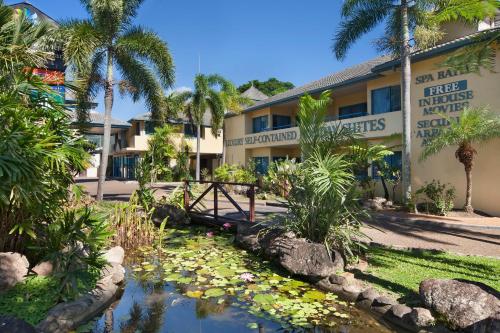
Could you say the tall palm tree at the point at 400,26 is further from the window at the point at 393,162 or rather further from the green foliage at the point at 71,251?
the green foliage at the point at 71,251

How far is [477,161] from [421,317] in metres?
11.7

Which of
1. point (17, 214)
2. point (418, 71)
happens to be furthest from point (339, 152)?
point (418, 71)

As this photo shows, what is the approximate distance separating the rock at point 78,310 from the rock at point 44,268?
2.34 ft

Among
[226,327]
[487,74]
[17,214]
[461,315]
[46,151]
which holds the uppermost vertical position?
[487,74]

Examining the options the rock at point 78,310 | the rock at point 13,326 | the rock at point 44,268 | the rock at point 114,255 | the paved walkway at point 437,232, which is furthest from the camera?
the paved walkway at point 437,232

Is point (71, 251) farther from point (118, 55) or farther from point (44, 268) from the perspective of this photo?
point (118, 55)

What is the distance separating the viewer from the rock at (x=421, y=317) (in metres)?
4.64

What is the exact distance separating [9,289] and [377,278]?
17.8 feet

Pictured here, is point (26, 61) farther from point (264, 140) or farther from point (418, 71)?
point (264, 140)

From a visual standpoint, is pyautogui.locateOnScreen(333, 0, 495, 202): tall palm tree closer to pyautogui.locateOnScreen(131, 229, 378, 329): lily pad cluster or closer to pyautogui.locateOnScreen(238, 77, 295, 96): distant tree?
pyautogui.locateOnScreen(131, 229, 378, 329): lily pad cluster

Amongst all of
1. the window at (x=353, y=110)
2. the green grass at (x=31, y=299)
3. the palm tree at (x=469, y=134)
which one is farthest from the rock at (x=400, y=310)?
the window at (x=353, y=110)

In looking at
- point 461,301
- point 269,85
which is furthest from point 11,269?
point 269,85

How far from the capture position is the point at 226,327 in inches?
196

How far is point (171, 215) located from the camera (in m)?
11.9
